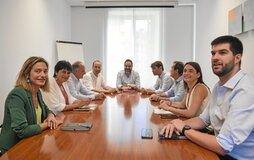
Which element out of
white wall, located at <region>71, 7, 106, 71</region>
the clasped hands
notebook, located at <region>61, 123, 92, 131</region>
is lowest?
notebook, located at <region>61, 123, 92, 131</region>

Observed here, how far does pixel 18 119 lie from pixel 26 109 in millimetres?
165

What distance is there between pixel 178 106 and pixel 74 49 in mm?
4023

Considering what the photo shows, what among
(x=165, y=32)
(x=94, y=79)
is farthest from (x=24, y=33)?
(x=165, y=32)

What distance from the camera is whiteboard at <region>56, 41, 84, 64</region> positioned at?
5349 millimetres

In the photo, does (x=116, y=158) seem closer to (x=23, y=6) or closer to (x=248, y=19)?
(x=248, y=19)

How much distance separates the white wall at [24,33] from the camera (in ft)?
10.5

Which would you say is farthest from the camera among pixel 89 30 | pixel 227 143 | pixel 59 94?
pixel 89 30

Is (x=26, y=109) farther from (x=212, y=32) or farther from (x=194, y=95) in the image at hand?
(x=212, y=32)

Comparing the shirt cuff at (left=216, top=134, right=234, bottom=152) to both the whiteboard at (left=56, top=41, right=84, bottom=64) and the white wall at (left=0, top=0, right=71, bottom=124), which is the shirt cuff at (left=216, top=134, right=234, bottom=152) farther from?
the whiteboard at (left=56, top=41, right=84, bottom=64)

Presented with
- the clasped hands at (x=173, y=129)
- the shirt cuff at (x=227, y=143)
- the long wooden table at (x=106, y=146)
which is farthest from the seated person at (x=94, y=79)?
the shirt cuff at (x=227, y=143)

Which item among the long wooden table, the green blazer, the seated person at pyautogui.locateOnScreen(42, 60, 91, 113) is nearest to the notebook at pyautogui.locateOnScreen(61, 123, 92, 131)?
the long wooden table

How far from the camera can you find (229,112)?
1275 mm

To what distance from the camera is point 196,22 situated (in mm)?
5867

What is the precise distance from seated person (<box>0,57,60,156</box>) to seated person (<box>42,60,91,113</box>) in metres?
0.44
